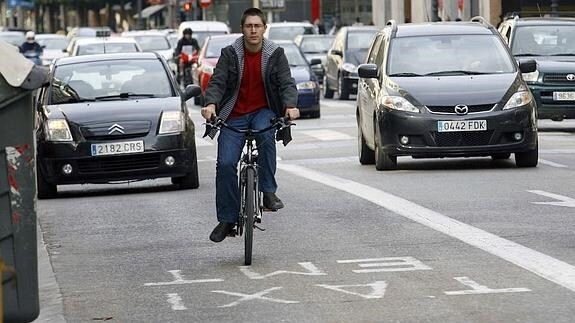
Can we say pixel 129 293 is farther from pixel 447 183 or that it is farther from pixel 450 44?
pixel 450 44

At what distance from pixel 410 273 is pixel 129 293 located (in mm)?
1704

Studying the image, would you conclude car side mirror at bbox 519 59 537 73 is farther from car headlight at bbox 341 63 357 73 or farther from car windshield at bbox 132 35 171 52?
car windshield at bbox 132 35 171 52

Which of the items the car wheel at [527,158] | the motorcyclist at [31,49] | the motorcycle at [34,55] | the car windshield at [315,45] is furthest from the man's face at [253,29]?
the motorcyclist at [31,49]

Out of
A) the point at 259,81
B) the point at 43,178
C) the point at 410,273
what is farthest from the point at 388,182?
the point at 410,273

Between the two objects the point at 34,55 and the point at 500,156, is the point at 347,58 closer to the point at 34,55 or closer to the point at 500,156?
the point at 34,55

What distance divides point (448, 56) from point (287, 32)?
32352mm

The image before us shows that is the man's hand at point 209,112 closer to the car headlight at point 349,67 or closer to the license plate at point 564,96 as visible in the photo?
the license plate at point 564,96

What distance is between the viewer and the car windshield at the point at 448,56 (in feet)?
67.1

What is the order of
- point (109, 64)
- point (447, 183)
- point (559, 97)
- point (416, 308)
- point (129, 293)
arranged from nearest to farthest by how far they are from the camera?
point (416, 308) → point (129, 293) → point (447, 183) → point (109, 64) → point (559, 97)

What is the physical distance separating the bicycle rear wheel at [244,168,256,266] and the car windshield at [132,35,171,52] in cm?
4206

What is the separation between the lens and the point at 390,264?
11578 mm

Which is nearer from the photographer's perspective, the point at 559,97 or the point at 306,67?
the point at 559,97

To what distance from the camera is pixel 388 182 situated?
59.6 feet

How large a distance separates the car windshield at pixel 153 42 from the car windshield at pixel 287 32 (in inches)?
140
